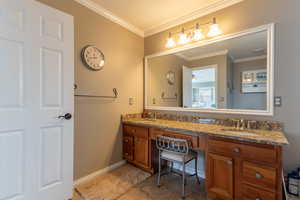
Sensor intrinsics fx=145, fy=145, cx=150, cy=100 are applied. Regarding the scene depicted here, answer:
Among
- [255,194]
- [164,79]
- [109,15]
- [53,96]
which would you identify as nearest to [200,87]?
[164,79]

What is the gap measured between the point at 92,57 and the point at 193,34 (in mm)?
1605

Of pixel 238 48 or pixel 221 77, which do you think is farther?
pixel 221 77

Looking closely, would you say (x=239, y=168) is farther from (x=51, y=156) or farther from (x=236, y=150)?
(x=51, y=156)

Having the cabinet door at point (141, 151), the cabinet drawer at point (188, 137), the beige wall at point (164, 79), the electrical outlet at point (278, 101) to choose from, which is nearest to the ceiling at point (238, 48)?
the beige wall at point (164, 79)

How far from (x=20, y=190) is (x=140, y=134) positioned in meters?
1.49

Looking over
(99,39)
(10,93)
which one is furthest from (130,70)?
(10,93)

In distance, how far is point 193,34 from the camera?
2.31 m

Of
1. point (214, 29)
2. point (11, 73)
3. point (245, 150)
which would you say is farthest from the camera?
point (214, 29)

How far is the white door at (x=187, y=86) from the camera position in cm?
244

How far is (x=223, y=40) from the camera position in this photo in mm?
2074

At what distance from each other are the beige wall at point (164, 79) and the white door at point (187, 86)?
0.08 m

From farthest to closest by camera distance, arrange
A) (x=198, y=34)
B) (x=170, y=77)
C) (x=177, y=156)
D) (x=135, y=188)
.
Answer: (x=170, y=77), (x=198, y=34), (x=135, y=188), (x=177, y=156)

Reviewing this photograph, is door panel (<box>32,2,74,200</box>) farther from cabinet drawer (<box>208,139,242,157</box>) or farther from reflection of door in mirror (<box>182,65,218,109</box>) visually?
reflection of door in mirror (<box>182,65,218,109</box>)

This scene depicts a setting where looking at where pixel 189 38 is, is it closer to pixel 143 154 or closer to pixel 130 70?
pixel 130 70
